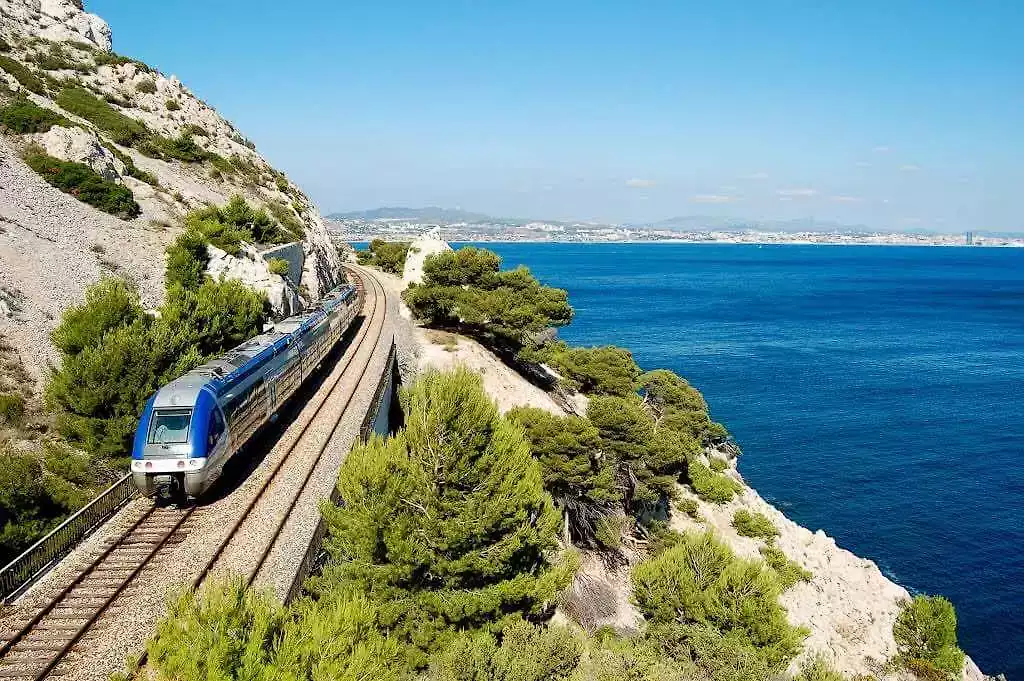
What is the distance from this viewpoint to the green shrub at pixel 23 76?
42.2 metres

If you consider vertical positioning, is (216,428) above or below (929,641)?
above

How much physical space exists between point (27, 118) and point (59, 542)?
31689mm

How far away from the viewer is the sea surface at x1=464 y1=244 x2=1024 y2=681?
32.6 metres

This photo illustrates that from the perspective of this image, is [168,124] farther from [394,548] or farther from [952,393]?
[952,393]

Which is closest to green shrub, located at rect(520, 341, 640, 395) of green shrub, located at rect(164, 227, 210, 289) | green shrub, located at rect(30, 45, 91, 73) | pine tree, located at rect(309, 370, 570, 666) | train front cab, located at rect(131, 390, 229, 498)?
green shrub, located at rect(164, 227, 210, 289)

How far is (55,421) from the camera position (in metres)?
18.9

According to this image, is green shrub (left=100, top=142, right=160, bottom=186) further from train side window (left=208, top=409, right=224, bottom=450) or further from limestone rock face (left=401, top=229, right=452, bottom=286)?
train side window (left=208, top=409, right=224, bottom=450)

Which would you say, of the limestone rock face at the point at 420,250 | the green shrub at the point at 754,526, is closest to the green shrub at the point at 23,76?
the limestone rock face at the point at 420,250

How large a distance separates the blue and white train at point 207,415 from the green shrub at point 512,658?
7.40 meters

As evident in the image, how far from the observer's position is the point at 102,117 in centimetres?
4581

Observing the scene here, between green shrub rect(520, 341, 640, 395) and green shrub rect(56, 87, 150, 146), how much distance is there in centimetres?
3305

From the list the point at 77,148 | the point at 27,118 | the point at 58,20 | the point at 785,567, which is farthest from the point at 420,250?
the point at 58,20

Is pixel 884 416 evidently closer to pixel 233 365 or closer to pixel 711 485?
pixel 711 485

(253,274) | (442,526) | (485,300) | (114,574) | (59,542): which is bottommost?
(114,574)
